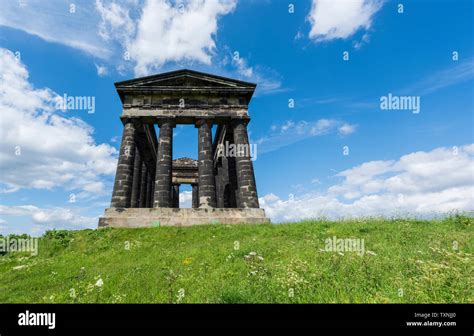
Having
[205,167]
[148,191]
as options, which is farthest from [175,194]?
[205,167]

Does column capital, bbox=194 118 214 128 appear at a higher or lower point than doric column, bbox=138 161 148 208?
higher

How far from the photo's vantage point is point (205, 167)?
21.8 m

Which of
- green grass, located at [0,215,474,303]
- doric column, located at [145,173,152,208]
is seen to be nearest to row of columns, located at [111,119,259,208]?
green grass, located at [0,215,474,303]

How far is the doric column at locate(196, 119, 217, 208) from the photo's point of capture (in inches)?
805

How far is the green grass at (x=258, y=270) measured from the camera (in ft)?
18.2

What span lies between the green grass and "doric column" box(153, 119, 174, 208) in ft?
20.0

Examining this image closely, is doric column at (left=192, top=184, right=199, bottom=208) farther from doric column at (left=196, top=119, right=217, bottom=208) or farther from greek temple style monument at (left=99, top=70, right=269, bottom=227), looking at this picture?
doric column at (left=196, top=119, right=217, bottom=208)

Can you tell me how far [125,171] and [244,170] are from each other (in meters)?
9.37

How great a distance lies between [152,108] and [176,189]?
71.0 ft

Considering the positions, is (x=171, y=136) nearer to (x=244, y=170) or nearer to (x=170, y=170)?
(x=170, y=170)

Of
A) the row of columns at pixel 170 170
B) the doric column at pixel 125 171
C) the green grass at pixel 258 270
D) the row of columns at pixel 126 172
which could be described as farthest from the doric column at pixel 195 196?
the green grass at pixel 258 270

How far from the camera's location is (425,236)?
10.7 metres

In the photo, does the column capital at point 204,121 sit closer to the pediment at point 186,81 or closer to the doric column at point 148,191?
the pediment at point 186,81
